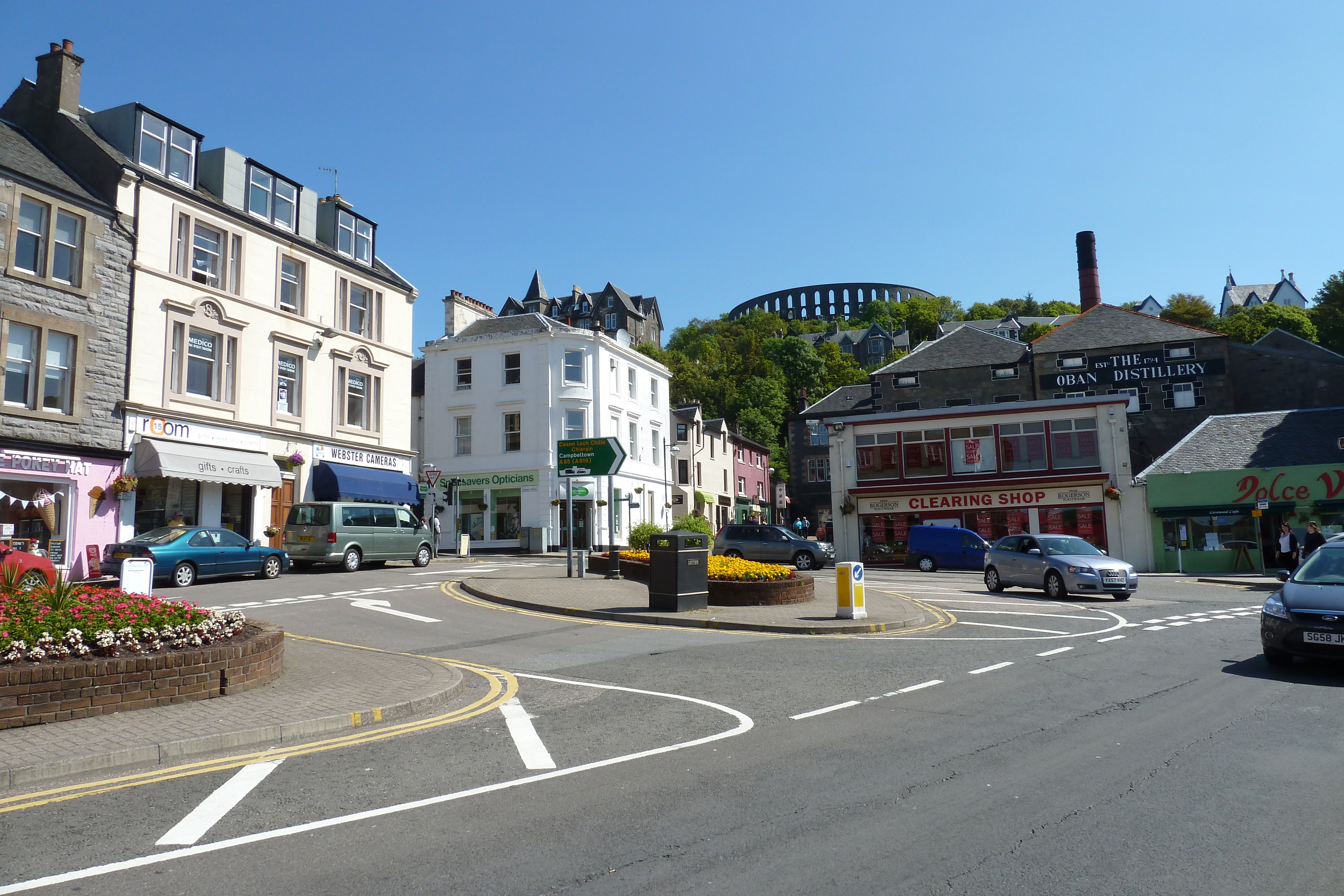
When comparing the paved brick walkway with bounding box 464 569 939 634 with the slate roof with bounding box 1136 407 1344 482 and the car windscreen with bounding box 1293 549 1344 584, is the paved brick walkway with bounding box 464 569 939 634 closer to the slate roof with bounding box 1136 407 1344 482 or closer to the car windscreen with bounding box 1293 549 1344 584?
the car windscreen with bounding box 1293 549 1344 584

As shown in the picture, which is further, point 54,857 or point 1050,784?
point 1050,784

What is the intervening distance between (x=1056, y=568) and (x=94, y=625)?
1934cm

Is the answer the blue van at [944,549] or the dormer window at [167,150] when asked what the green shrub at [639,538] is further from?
the dormer window at [167,150]

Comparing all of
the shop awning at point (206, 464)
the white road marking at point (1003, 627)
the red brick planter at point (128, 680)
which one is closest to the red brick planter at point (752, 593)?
the white road marking at point (1003, 627)

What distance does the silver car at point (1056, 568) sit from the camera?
2031cm

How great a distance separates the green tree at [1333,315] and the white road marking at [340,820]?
214ft

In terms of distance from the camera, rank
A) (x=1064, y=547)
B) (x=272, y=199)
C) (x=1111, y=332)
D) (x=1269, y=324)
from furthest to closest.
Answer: (x=1269, y=324)
(x=1111, y=332)
(x=272, y=199)
(x=1064, y=547)

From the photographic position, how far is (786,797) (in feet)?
18.0

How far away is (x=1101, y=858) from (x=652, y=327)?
401 ft

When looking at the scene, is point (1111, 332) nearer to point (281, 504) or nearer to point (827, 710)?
point (281, 504)

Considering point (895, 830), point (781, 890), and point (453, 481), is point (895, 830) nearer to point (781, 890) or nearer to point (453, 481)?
point (781, 890)

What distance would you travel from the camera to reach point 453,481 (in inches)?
1761


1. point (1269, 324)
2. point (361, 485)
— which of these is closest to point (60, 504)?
point (361, 485)

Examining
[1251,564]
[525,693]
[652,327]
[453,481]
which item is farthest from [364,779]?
[652,327]
